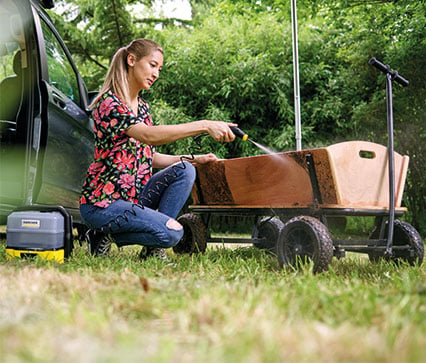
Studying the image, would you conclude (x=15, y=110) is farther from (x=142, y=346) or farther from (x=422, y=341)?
(x=422, y=341)

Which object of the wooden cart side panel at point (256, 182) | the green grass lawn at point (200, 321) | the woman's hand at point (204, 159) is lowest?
the green grass lawn at point (200, 321)

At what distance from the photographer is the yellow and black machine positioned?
247 centimetres

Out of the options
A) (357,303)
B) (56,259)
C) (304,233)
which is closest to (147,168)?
(56,259)

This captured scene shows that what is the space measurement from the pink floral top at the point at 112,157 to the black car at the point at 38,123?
1.24 ft

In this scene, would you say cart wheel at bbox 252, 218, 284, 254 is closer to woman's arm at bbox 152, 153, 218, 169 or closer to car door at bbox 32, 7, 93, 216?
woman's arm at bbox 152, 153, 218, 169

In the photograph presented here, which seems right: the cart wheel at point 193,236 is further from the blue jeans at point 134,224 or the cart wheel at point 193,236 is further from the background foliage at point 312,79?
the background foliage at point 312,79

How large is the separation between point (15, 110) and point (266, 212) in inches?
71.3

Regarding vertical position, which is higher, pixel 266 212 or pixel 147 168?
pixel 147 168

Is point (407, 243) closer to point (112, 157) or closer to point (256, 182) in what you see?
point (256, 182)

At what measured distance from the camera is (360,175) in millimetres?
2539

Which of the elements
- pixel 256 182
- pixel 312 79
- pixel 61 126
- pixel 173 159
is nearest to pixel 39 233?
pixel 61 126

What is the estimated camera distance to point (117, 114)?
256 centimetres

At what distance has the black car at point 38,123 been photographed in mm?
2824

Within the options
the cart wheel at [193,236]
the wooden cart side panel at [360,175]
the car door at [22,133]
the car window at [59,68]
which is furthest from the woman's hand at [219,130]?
the car window at [59,68]
